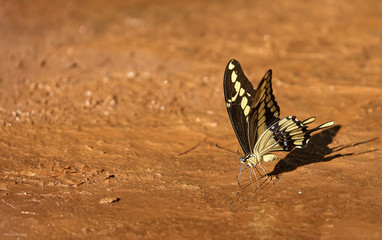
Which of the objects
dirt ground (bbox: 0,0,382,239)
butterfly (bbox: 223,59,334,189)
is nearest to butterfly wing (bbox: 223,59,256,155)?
butterfly (bbox: 223,59,334,189)

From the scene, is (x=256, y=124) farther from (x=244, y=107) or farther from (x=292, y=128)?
(x=292, y=128)

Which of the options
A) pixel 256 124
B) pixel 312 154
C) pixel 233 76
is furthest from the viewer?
pixel 312 154

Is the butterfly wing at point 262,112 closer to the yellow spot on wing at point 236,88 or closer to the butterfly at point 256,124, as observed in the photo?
the butterfly at point 256,124

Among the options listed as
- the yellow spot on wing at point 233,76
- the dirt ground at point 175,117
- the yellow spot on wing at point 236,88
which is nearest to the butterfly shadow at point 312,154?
the dirt ground at point 175,117

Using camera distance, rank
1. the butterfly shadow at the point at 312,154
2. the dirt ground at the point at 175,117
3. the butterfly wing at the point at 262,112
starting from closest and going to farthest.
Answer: the dirt ground at the point at 175,117, the butterfly wing at the point at 262,112, the butterfly shadow at the point at 312,154

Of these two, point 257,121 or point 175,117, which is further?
point 175,117

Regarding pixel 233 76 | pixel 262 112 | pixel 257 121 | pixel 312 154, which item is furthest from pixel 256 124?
pixel 312 154

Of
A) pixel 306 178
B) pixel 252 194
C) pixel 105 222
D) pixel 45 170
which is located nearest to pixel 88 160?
pixel 45 170
